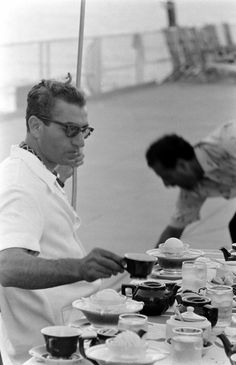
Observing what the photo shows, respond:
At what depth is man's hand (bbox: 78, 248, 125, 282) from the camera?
8.59 feet

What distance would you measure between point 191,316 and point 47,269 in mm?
448

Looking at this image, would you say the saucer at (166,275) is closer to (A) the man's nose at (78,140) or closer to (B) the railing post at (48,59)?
(A) the man's nose at (78,140)

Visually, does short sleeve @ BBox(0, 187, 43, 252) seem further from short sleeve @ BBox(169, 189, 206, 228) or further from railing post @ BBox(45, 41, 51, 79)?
railing post @ BBox(45, 41, 51, 79)

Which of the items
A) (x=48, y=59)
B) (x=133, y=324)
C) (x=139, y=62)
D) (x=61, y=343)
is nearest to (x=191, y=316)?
(x=133, y=324)

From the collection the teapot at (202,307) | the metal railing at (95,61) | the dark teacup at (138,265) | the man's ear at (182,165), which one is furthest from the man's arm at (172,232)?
the teapot at (202,307)

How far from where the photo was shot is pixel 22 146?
3.13 m

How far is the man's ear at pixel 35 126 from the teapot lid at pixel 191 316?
36.2 inches

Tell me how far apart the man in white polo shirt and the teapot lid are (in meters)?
0.24

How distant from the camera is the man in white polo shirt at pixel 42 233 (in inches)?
106

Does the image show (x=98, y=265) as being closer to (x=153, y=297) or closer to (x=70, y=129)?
(x=153, y=297)

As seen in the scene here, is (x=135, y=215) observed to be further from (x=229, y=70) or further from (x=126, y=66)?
(x=229, y=70)

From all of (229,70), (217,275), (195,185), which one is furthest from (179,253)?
(229,70)

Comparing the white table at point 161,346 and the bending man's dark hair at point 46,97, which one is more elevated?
the bending man's dark hair at point 46,97

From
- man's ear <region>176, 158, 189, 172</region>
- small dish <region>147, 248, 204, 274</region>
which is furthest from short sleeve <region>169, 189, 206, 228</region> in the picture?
small dish <region>147, 248, 204, 274</region>
